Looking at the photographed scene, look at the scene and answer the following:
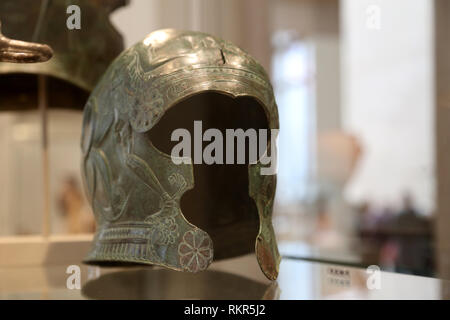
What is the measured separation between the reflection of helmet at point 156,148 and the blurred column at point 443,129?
830mm

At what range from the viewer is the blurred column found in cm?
195

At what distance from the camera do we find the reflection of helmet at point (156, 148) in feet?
3.85

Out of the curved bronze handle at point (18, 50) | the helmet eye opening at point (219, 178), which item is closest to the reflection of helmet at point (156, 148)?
the helmet eye opening at point (219, 178)

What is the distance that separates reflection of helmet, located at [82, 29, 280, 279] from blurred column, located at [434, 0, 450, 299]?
0.83 metres

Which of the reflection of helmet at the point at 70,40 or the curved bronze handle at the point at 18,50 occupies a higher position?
the reflection of helmet at the point at 70,40

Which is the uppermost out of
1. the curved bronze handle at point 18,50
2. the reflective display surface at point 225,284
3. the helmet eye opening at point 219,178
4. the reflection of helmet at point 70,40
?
the reflection of helmet at point 70,40

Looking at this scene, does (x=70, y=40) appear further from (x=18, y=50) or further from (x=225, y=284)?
(x=225, y=284)

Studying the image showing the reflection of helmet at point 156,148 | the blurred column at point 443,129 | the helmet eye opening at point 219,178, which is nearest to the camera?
the reflection of helmet at point 156,148

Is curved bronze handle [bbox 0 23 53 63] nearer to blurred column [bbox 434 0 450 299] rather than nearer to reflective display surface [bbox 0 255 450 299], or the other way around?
reflective display surface [bbox 0 255 450 299]

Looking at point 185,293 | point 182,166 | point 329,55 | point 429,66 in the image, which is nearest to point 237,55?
point 182,166

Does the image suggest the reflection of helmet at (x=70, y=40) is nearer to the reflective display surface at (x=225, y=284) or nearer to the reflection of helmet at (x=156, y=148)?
the reflection of helmet at (x=156, y=148)

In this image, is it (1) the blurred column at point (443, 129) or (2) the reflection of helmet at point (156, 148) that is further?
(1) the blurred column at point (443, 129)
